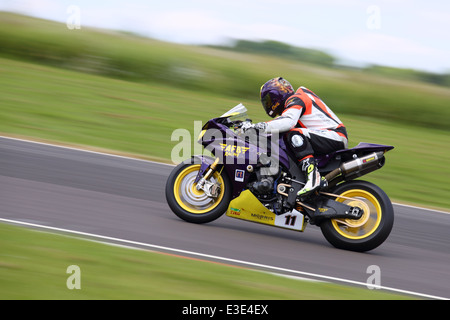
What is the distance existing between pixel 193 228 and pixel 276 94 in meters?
Result: 1.80

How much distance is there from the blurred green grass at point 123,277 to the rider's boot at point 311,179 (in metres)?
1.59

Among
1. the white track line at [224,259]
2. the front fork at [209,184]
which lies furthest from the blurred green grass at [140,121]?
the white track line at [224,259]

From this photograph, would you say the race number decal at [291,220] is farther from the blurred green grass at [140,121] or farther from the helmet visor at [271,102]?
the blurred green grass at [140,121]

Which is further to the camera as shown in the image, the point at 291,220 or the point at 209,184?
the point at 209,184

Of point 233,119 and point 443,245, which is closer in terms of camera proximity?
point 233,119

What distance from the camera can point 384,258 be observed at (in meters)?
7.37

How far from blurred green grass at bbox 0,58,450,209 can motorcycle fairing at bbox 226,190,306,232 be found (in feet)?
14.1

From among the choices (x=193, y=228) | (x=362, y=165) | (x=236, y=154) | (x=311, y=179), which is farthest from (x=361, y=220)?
(x=193, y=228)

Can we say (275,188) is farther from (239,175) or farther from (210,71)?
(210,71)

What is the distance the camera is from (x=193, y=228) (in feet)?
25.1
